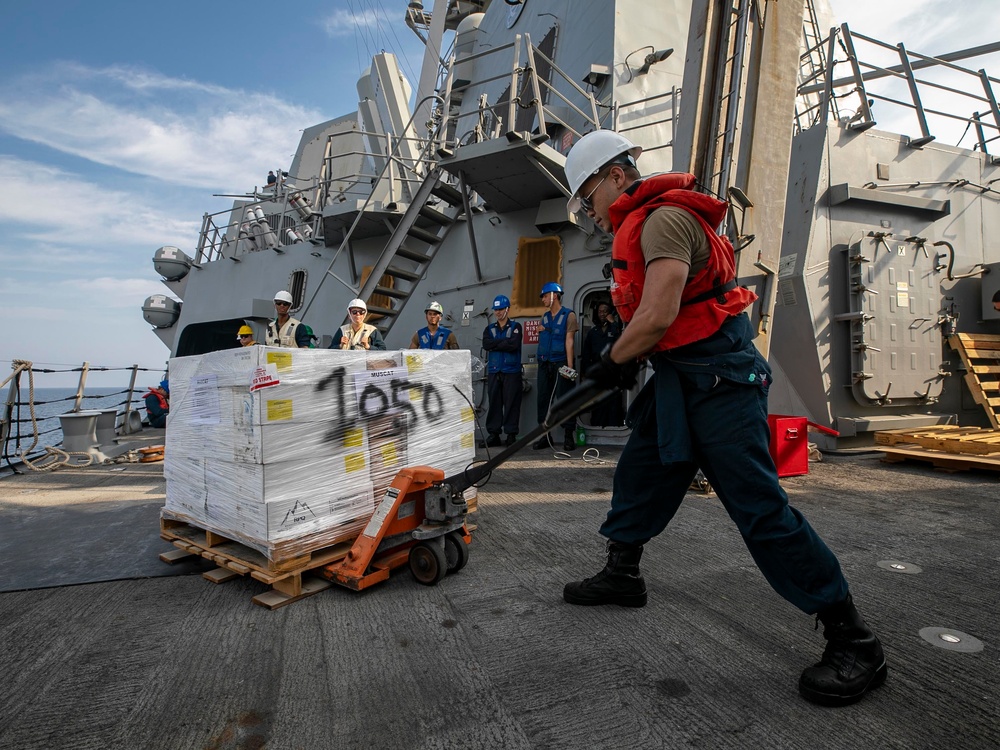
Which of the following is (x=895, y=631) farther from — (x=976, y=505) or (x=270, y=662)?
(x=976, y=505)

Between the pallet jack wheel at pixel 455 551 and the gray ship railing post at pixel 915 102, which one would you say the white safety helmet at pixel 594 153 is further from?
the gray ship railing post at pixel 915 102

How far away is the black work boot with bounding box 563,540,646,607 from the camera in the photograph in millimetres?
2469

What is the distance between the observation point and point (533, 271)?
8.12 meters

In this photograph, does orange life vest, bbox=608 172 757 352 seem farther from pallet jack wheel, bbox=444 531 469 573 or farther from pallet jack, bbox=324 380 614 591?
pallet jack wheel, bbox=444 531 469 573

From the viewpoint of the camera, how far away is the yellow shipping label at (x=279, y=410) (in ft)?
8.68

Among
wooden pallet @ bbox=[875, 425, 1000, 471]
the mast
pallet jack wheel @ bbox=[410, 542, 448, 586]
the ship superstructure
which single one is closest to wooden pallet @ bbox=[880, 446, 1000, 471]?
wooden pallet @ bbox=[875, 425, 1000, 471]

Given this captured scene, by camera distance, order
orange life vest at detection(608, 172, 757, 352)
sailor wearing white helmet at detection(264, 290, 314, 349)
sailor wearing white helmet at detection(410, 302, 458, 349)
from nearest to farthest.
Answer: orange life vest at detection(608, 172, 757, 352) < sailor wearing white helmet at detection(264, 290, 314, 349) < sailor wearing white helmet at detection(410, 302, 458, 349)

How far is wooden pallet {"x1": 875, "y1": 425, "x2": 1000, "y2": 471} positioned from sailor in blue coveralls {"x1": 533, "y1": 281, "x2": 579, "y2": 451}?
3.52 m

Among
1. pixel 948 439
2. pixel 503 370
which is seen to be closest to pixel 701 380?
pixel 948 439

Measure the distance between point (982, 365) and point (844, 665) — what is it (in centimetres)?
715

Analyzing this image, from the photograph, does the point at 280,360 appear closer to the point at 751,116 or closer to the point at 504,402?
the point at 751,116

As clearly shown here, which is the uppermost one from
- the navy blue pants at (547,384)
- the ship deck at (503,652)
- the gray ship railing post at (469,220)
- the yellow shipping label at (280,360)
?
the gray ship railing post at (469,220)

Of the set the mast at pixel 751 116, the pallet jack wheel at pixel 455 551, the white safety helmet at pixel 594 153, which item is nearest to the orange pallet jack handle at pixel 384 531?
the pallet jack wheel at pixel 455 551

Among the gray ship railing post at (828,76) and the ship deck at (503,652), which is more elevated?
the gray ship railing post at (828,76)
